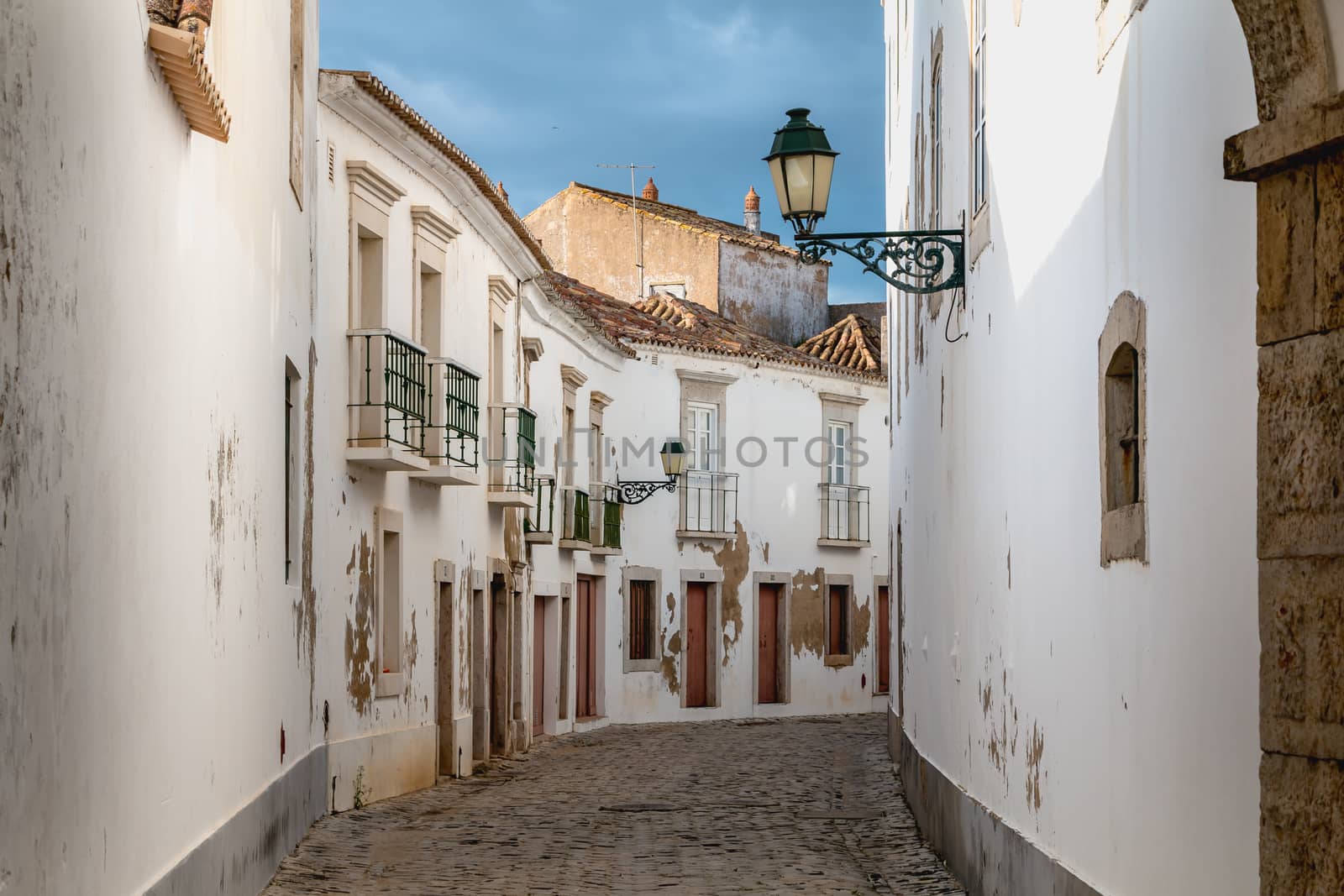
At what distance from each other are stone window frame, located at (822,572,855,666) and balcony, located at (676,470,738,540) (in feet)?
8.08

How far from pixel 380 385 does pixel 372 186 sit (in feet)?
5.50

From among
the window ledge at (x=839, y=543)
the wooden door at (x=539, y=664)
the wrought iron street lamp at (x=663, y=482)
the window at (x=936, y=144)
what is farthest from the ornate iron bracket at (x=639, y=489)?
the window at (x=936, y=144)

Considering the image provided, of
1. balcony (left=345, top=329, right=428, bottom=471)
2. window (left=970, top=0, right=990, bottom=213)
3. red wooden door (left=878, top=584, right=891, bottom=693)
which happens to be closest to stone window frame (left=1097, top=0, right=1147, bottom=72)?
window (left=970, top=0, right=990, bottom=213)

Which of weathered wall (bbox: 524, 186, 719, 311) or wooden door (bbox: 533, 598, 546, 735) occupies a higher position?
weathered wall (bbox: 524, 186, 719, 311)

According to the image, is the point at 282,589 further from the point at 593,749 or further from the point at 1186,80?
the point at 593,749

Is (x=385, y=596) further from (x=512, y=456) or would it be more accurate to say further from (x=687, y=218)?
(x=687, y=218)

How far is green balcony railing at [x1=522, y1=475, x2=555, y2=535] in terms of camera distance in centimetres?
2152

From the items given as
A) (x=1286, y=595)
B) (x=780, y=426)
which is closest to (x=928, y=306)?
(x=1286, y=595)

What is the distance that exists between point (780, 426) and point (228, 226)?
868 inches

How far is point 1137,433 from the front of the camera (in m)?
5.86

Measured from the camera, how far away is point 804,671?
29.8 meters

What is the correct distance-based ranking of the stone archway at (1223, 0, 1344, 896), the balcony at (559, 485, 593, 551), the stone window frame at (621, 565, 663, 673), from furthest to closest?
the stone window frame at (621, 565, 663, 673) < the balcony at (559, 485, 593, 551) < the stone archway at (1223, 0, 1344, 896)

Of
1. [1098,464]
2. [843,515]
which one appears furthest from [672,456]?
[1098,464]

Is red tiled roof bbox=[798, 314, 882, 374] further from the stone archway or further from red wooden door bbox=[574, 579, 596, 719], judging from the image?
the stone archway
